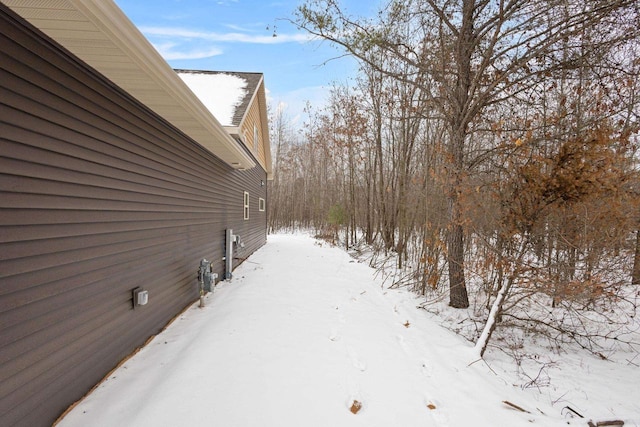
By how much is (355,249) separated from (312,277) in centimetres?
734

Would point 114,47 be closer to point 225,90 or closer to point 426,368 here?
point 426,368

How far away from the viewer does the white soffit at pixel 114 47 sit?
1703 millimetres

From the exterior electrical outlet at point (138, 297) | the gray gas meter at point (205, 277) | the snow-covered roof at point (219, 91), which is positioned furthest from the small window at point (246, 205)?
the exterior electrical outlet at point (138, 297)

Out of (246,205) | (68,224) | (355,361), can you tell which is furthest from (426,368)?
(246,205)

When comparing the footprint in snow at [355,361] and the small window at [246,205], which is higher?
the small window at [246,205]

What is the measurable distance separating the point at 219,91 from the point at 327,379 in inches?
318

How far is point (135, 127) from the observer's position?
328 cm

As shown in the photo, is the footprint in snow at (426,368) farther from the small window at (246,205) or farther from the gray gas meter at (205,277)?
the small window at (246,205)

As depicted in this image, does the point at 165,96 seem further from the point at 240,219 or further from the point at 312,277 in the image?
the point at 240,219

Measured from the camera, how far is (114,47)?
2.11 m

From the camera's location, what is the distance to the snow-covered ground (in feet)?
7.60

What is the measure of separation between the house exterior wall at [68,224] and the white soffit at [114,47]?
0.41ft

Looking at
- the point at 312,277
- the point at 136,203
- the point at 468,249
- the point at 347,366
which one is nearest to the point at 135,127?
the point at 136,203

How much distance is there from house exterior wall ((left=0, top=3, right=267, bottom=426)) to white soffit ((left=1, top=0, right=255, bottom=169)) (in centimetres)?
13
